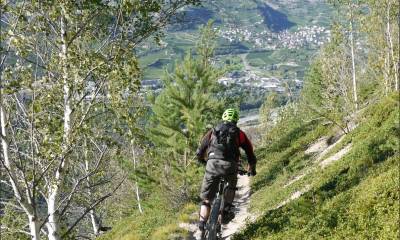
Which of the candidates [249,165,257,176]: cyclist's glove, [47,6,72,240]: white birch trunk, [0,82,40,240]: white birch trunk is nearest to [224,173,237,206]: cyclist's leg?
[249,165,257,176]: cyclist's glove

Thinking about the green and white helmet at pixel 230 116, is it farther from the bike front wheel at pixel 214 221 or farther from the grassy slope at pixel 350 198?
the grassy slope at pixel 350 198

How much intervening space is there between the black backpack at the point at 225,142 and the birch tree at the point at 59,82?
2.85 metres

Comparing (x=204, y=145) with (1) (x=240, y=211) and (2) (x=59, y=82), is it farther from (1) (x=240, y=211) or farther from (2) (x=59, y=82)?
(1) (x=240, y=211)

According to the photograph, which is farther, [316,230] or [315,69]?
[315,69]

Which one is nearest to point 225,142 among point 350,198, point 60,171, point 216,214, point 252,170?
point 252,170

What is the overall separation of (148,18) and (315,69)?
5111 centimetres

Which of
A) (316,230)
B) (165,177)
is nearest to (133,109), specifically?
(316,230)

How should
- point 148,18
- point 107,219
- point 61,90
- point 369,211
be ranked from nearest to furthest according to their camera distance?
point 369,211 < point 61,90 < point 148,18 < point 107,219

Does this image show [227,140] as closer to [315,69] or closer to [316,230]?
[316,230]

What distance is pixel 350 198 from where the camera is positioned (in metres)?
11.3

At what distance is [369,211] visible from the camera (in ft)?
32.1

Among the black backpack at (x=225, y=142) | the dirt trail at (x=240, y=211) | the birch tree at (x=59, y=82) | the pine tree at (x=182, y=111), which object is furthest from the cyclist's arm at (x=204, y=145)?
the pine tree at (x=182, y=111)

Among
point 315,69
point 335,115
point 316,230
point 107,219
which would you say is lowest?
point 107,219

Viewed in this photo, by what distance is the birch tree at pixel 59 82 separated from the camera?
9.98 meters
